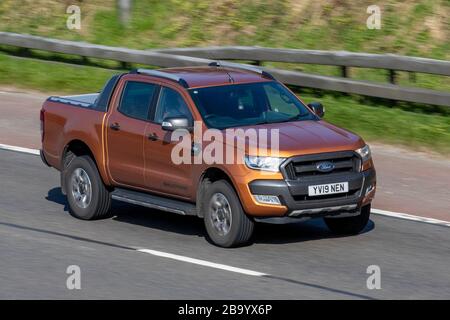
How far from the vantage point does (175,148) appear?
11.9 metres

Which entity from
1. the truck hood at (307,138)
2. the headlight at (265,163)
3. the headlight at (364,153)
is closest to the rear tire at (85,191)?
the truck hood at (307,138)

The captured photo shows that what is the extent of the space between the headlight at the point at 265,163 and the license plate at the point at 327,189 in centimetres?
40

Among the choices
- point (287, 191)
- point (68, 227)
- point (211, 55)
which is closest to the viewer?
point (287, 191)

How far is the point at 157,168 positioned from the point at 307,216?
6.01ft

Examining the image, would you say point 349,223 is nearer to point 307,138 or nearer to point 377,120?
point 307,138

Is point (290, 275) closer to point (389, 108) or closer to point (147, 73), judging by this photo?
point (147, 73)

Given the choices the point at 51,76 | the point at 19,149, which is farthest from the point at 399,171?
the point at 51,76

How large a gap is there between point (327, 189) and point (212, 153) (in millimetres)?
1236

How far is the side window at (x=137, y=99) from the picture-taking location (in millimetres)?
12531

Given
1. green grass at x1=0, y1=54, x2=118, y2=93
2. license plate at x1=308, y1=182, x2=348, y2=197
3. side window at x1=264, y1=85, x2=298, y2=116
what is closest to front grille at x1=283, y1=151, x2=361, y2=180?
license plate at x1=308, y1=182, x2=348, y2=197

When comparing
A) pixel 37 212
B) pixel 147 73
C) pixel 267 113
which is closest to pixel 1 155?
pixel 37 212

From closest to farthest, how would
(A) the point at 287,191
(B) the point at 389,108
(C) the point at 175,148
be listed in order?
(A) the point at 287,191, (C) the point at 175,148, (B) the point at 389,108

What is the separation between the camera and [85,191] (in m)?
13.1

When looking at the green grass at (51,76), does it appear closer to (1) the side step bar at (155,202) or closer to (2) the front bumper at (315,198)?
(1) the side step bar at (155,202)
